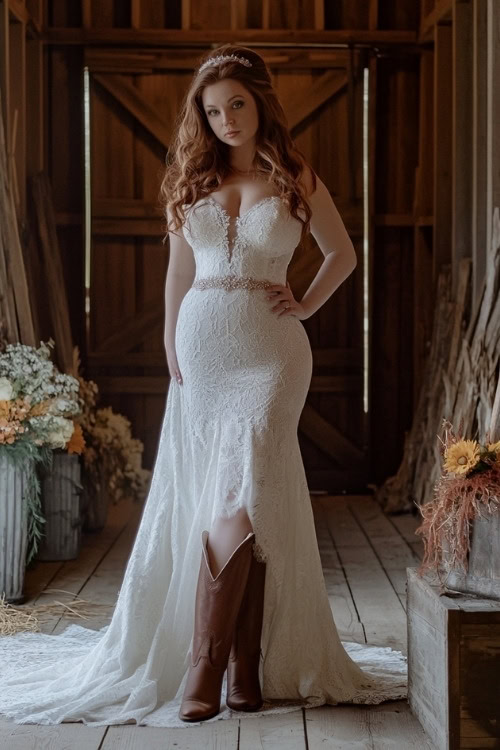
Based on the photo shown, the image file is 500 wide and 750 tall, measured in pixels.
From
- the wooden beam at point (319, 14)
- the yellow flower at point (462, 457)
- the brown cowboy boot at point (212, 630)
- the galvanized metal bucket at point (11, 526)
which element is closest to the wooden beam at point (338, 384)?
the wooden beam at point (319, 14)

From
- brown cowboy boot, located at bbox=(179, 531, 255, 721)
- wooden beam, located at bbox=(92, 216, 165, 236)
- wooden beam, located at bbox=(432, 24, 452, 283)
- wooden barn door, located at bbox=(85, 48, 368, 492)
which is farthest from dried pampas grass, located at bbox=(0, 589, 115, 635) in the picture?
wooden beam, located at bbox=(432, 24, 452, 283)

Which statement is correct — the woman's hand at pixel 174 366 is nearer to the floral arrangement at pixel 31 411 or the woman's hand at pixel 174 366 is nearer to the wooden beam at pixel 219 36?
the floral arrangement at pixel 31 411

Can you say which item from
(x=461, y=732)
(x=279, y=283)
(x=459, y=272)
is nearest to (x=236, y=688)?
(x=461, y=732)

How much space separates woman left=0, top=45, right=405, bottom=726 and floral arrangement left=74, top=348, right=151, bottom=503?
2.71 m

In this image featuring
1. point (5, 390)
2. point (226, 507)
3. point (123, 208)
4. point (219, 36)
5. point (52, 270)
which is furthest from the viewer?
point (123, 208)

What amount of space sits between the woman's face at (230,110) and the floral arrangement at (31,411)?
1851mm

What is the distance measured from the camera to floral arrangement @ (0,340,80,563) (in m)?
4.72

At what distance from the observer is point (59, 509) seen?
5.56 meters

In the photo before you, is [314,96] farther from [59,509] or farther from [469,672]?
[469,672]

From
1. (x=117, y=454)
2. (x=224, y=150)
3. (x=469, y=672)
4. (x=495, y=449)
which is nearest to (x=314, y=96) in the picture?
(x=117, y=454)

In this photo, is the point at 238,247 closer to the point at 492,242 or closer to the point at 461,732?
the point at 461,732

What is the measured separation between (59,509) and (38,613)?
110 cm

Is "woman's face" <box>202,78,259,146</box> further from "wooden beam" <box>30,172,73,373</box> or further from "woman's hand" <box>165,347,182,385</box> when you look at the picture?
"wooden beam" <box>30,172,73,373</box>

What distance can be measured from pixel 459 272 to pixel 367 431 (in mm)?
1647
